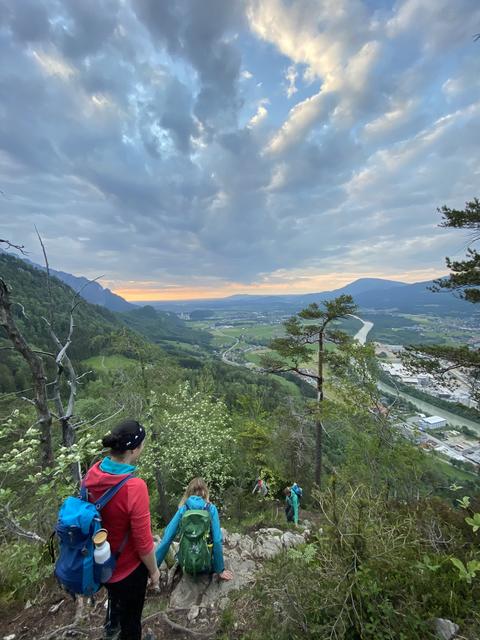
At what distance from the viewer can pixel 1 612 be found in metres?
3.47

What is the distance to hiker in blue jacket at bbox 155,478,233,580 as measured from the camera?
4.09 m

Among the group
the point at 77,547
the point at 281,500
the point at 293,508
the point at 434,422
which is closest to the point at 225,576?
the point at 77,547

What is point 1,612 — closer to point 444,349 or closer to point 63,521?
point 63,521

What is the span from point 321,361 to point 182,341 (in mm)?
135825

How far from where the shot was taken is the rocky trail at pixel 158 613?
326cm

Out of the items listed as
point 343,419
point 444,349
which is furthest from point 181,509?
point 444,349

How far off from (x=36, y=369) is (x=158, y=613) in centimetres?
362

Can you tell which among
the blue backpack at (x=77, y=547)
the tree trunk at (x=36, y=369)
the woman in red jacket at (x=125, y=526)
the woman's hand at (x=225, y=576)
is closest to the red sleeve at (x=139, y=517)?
the woman in red jacket at (x=125, y=526)

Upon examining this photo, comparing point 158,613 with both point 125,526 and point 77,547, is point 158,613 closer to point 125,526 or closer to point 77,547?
point 125,526

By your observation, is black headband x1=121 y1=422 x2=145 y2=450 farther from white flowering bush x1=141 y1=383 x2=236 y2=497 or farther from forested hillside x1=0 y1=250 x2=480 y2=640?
white flowering bush x1=141 y1=383 x2=236 y2=497

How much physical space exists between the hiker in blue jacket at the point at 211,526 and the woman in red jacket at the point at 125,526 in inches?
56.4

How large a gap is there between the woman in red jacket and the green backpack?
4.08 feet

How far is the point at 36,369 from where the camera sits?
3982mm

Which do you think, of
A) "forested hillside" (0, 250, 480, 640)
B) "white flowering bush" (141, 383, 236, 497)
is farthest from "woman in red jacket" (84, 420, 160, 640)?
"white flowering bush" (141, 383, 236, 497)
